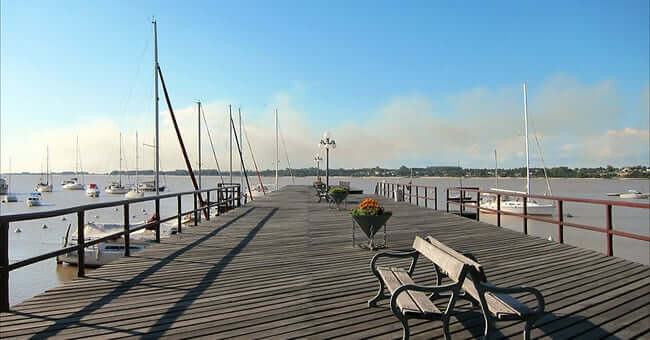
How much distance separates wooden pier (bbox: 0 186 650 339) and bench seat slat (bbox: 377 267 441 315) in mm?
270

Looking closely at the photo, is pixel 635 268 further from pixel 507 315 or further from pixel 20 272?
pixel 20 272

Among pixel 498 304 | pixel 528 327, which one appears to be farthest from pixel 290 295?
pixel 528 327

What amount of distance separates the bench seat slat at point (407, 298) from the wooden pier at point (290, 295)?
0.89 feet

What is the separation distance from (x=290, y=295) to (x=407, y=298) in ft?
4.82

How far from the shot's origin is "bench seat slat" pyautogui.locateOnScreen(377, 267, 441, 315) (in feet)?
9.45

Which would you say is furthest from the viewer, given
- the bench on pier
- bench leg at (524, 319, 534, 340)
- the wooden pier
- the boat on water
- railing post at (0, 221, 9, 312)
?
the boat on water

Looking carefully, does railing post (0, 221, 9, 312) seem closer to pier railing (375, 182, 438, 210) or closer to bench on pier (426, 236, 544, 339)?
bench on pier (426, 236, 544, 339)

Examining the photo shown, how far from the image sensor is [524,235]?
28.9 ft

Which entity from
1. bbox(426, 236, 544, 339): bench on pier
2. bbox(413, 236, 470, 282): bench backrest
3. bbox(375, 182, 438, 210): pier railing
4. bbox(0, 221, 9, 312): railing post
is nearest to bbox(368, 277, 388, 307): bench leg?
bbox(413, 236, 470, 282): bench backrest

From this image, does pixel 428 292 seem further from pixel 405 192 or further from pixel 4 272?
pixel 405 192

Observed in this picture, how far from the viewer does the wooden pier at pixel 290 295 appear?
3.30 meters

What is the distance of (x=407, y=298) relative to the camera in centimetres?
317

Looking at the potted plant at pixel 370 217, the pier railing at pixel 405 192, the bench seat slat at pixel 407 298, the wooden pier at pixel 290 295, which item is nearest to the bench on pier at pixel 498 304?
the bench seat slat at pixel 407 298

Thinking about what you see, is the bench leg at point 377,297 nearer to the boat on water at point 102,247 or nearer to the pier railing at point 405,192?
the pier railing at point 405,192
